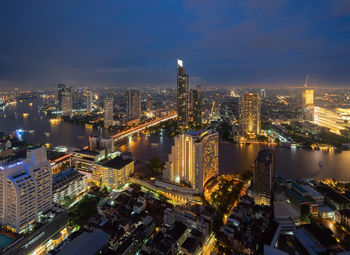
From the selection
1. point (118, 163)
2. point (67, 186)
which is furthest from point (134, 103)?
point (67, 186)

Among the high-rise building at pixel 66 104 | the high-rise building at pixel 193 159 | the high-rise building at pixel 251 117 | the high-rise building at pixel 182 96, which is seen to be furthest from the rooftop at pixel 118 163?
the high-rise building at pixel 66 104

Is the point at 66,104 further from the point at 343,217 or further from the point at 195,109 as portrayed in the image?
the point at 343,217

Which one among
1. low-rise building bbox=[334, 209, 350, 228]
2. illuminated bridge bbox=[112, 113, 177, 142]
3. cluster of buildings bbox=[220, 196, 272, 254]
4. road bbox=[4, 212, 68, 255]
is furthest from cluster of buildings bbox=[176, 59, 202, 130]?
road bbox=[4, 212, 68, 255]

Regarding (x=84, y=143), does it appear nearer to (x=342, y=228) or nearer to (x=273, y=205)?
(x=273, y=205)

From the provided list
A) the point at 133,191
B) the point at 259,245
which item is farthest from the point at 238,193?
the point at 133,191

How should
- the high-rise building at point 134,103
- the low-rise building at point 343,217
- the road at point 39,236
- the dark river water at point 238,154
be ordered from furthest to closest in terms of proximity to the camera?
the high-rise building at point 134,103 < the dark river water at point 238,154 < the low-rise building at point 343,217 < the road at point 39,236

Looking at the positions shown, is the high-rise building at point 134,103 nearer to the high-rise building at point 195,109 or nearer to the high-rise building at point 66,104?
the high-rise building at point 195,109
